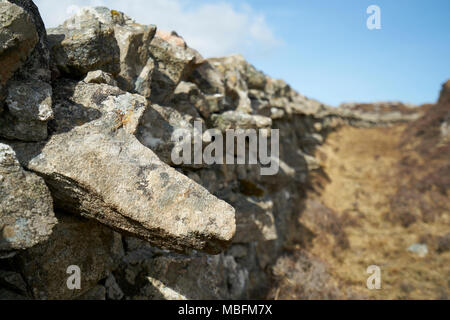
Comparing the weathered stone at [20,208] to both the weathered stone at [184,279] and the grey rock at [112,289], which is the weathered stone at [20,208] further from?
the weathered stone at [184,279]

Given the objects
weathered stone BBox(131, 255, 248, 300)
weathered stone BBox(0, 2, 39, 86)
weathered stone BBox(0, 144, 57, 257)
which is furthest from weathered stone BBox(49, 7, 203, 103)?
weathered stone BBox(131, 255, 248, 300)

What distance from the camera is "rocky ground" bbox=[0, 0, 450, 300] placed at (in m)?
3.50

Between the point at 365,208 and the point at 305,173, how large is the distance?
3738 mm

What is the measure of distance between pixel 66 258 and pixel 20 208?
4.05 ft

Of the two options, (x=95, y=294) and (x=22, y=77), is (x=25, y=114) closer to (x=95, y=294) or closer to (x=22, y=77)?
(x=22, y=77)

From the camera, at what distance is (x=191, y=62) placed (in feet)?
23.7

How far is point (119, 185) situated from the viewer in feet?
11.9

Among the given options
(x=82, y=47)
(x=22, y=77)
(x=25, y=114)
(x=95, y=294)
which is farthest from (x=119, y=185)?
(x=82, y=47)

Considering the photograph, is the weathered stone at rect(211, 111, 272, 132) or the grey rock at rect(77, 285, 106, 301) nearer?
the grey rock at rect(77, 285, 106, 301)

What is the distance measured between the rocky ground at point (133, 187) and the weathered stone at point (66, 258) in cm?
2

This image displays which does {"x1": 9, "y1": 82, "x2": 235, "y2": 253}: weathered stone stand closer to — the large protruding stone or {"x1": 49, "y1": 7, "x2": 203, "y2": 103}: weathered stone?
the large protruding stone

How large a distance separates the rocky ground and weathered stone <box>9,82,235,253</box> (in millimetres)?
16

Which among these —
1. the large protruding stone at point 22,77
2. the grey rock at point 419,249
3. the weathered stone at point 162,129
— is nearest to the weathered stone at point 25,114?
the large protruding stone at point 22,77
